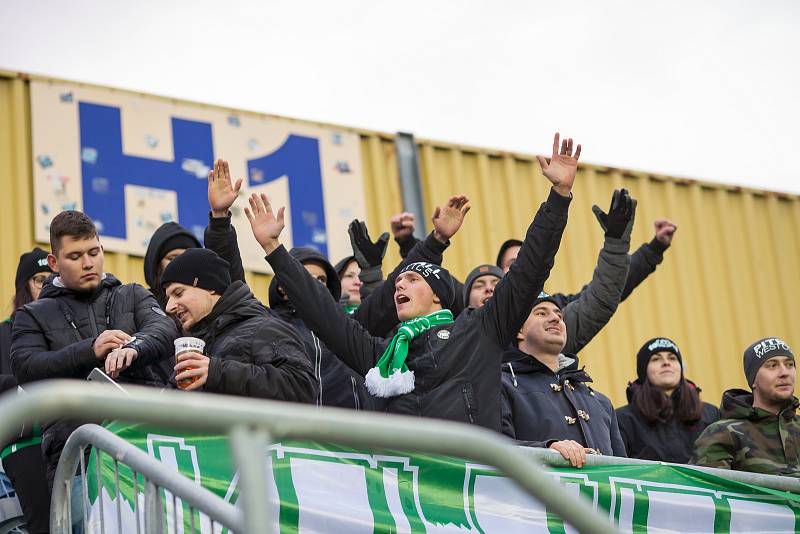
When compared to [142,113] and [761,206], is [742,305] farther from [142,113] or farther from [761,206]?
[142,113]

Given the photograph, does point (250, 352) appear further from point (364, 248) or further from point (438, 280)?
point (364, 248)

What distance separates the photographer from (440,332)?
5320mm

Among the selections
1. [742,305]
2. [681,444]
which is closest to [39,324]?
[681,444]

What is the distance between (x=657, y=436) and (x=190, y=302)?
2.81 meters

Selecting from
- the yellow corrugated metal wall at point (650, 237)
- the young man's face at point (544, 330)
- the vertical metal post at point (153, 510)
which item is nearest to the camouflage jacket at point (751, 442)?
the young man's face at point (544, 330)

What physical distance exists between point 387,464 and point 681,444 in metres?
2.63

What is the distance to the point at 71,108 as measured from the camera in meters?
9.55

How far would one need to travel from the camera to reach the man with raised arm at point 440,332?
5176 millimetres

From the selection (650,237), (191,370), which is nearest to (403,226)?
(191,370)

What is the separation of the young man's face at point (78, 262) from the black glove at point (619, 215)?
9.25 ft

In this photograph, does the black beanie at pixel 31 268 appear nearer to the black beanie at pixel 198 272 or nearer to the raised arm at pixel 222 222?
the raised arm at pixel 222 222

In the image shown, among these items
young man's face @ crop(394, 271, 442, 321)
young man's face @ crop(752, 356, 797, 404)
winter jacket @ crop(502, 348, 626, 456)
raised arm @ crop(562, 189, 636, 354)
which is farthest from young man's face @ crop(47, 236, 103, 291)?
young man's face @ crop(752, 356, 797, 404)

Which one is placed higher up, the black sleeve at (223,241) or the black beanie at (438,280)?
the black sleeve at (223,241)

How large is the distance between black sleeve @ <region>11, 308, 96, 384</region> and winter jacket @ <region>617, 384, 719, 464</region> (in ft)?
9.60
